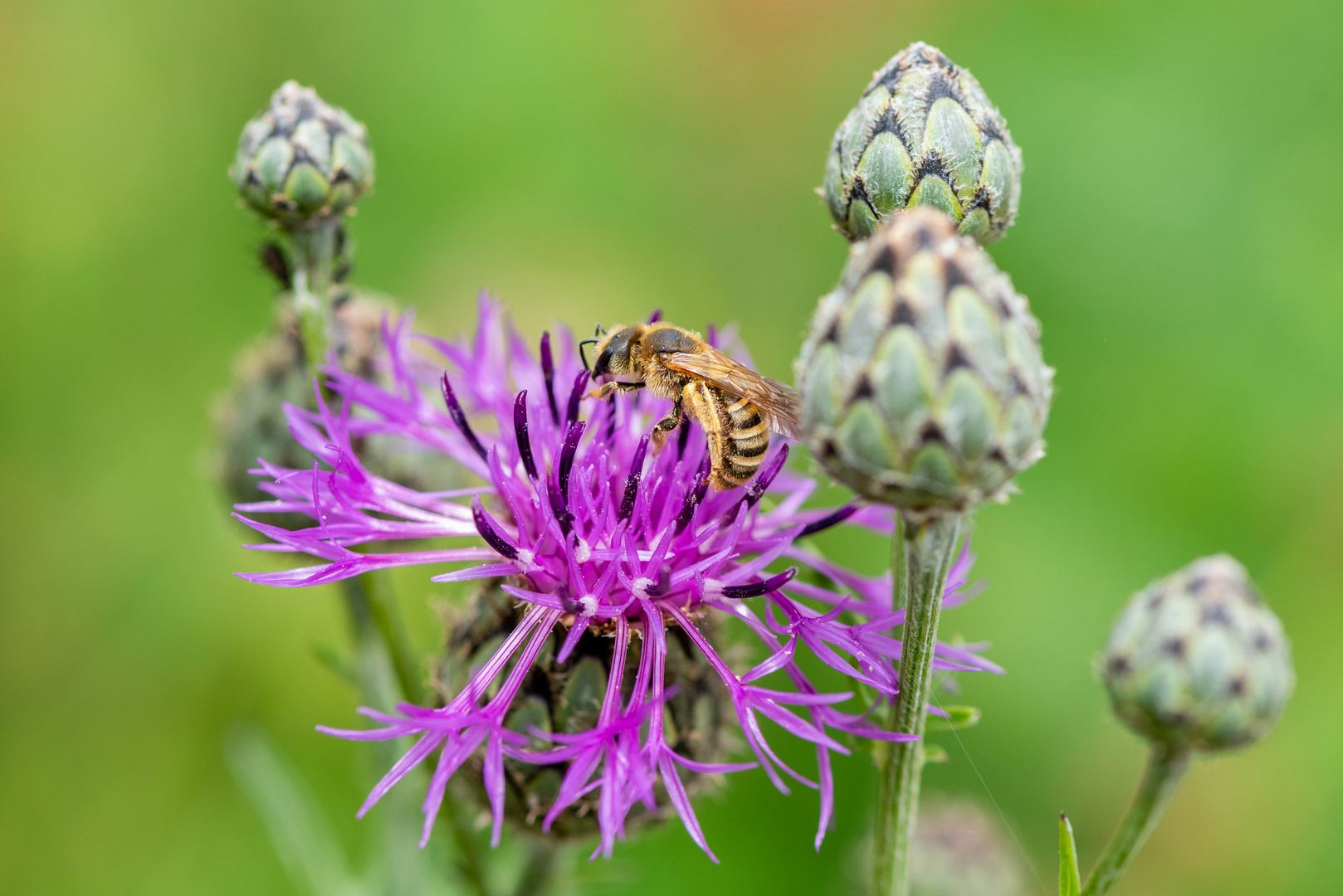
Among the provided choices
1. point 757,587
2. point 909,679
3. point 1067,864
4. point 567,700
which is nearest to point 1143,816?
Result: point 1067,864

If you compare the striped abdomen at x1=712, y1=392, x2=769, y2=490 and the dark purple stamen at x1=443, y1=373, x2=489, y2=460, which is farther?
the dark purple stamen at x1=443, y1=373, x2=489, y2=460

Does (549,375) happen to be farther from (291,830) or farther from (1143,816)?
(1143,816)

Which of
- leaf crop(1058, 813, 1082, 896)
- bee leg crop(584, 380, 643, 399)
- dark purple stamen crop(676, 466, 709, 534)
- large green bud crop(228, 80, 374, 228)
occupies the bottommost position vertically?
leaf crop(1058, 813, 1082, 896)

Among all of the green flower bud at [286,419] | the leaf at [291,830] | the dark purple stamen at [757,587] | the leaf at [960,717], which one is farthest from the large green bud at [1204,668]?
the leaf at [291,830]

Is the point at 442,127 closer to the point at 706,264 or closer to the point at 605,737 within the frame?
the point at 706,264

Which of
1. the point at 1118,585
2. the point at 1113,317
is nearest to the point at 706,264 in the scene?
the point at 1113,317

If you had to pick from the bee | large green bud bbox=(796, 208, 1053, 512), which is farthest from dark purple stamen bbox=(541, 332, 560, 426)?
large green bud bbox=(796, 208, 1053, 512)

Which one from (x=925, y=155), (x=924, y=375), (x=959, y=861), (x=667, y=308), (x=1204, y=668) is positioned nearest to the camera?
(x=924, y=375)

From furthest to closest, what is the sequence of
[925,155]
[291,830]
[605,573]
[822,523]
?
[291,830] → [822,523] → [605,573] → [925,155]

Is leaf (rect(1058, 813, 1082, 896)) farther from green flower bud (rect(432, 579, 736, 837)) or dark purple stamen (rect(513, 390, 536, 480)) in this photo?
dark purple stamen (rect(513, 390, 536, 480))
